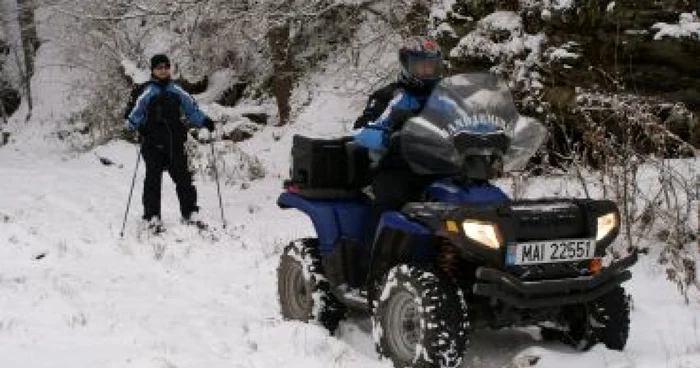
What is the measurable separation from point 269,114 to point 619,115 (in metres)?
12.2

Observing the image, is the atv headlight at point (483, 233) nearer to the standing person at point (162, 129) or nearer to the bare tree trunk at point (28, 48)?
the standing person at point (162, 129)

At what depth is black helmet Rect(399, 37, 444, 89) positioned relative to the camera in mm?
5727

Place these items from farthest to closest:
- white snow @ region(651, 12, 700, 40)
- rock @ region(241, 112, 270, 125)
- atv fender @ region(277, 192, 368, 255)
Result: rock @ region(241, 112, 270, 125)
white snow @ region(651, 12, 700, 40)
atv fender @ region(277, 192, 368, 255)

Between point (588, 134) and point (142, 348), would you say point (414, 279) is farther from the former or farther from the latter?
point (588, 134)

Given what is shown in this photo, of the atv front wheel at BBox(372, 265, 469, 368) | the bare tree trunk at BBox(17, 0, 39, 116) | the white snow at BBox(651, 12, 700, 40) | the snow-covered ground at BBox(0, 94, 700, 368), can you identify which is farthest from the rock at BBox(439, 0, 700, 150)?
the bare tree trunk at BBox(17, 0, 39, 116)

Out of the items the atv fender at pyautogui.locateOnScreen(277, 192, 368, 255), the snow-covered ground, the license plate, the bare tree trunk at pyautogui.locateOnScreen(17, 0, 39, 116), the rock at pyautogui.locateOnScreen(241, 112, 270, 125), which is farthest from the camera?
the bare tree trunk at pyautogui.locateOnScreen(17, 0, 39, 116)

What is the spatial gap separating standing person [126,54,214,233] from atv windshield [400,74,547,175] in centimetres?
561

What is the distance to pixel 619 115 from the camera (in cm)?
762

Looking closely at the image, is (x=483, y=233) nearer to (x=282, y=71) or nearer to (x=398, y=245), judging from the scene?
(x=398, y=245)

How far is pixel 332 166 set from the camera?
6.17m

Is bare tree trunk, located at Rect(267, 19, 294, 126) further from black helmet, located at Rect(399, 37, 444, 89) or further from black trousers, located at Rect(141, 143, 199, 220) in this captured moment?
black helmet, located at Rect(399, 37, 444, 89)

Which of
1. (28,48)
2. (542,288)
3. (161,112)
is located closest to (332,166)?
(542,288)

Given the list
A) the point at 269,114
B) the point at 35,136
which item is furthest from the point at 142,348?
the point at 35,136

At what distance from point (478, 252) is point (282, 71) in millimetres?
14036
